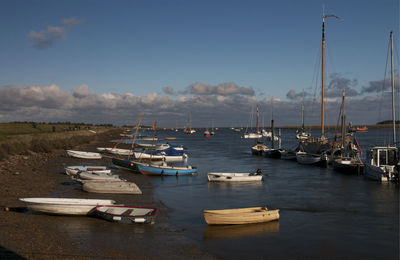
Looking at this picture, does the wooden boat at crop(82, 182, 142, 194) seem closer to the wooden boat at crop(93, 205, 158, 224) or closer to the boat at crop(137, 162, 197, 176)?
the wooden boat at crop(93, 205, 158, 224)

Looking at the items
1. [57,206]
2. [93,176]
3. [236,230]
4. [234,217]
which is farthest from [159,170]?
[236,230]

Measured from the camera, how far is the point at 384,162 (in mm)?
36750

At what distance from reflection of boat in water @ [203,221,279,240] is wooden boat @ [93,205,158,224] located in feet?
10.9

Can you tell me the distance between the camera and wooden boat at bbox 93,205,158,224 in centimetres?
1848

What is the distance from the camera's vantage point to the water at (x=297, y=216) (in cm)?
1631

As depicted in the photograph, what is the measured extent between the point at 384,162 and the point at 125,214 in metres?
30.4

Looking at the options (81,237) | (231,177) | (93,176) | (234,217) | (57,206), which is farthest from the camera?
(231,177)

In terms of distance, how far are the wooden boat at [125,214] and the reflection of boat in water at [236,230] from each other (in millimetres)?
3331

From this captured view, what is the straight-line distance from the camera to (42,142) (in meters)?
56.3

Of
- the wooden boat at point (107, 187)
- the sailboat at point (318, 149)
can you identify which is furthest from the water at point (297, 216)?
the sailboat at point (318, 149)

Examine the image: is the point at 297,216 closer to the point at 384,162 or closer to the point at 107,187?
the point at 107,187

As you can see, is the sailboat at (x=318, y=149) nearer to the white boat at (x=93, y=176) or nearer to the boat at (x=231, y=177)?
the boat at (x=231, y=177)

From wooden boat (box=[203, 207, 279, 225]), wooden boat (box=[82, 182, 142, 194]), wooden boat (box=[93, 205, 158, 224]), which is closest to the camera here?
wooden boat (box=[93, 205, 158, 224])

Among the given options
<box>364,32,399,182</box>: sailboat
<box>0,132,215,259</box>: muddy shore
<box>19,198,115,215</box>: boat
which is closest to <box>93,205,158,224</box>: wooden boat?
<box>0,132,215,259</box>: muddy shore
